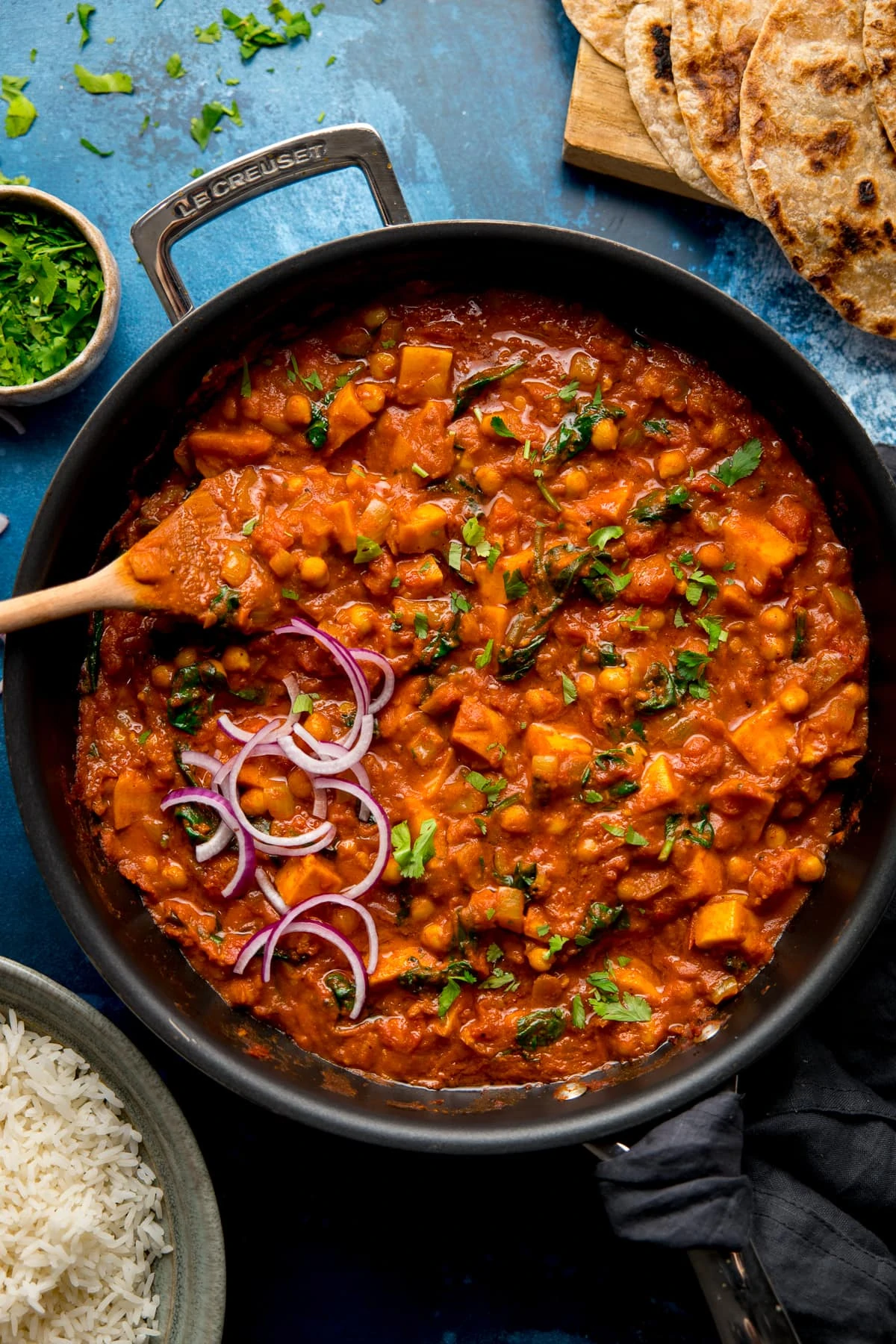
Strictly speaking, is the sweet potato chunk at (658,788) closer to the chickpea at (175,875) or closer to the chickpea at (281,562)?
the chickpea at (281,562)

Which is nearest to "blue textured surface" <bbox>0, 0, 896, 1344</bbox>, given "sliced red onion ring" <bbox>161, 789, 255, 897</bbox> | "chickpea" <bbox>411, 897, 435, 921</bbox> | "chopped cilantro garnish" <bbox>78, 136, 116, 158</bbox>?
"chopped cilantro garnish" <bbox>78, 136, 116, 158</bbox>

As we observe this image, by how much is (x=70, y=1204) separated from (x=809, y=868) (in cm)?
295

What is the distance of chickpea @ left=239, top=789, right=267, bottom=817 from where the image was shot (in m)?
3.93

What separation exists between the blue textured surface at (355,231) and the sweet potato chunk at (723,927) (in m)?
1.13

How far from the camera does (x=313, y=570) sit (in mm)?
3857

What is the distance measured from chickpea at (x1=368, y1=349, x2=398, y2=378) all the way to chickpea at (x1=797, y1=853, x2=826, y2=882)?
2.39 meters

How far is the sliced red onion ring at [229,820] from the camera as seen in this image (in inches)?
154

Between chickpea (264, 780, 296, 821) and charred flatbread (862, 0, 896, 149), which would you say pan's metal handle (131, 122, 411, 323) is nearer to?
chickpea (264, 780, 296, 821)

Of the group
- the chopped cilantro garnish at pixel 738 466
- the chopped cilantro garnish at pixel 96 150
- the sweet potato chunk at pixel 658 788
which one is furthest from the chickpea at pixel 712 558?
the chopped cilantro garnish at pixel 96 150

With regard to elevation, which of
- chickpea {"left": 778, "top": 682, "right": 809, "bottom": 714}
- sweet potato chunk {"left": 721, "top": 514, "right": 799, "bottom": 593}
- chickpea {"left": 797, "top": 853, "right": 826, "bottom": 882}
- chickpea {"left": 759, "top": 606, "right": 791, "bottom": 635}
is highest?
sweet potato chunk {"left": 721, "top": 514, "right": 799, "bottom": 593}

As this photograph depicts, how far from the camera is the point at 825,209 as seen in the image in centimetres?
425

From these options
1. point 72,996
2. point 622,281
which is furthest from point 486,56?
point 72,996

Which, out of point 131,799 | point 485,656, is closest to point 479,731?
point 485,656

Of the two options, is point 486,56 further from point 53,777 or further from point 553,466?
point 53,777
